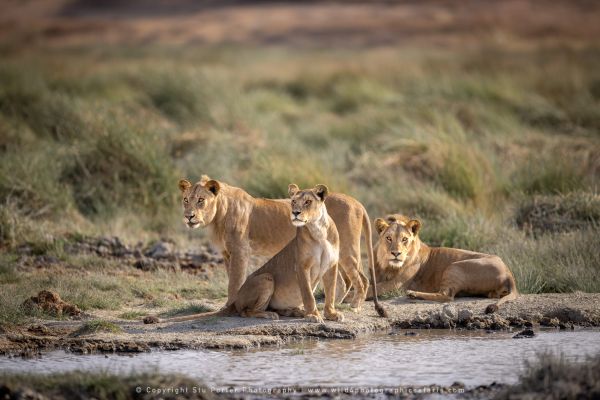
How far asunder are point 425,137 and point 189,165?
157 inches

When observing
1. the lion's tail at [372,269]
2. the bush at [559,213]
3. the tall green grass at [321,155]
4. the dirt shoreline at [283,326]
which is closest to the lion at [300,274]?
the dirt shoreline at [283,326]

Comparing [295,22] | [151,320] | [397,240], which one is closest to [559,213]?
[397,240]

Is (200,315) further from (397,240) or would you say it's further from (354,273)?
(397,240)

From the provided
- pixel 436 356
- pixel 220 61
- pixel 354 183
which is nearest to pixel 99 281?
pixel 436 356

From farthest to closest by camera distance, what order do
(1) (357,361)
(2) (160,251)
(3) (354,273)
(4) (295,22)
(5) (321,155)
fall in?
(4) (295,22), (5) (321,155), (2) (160,251), (3) (354,273), (1) (357,361)

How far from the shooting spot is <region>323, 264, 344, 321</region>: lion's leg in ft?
34.4

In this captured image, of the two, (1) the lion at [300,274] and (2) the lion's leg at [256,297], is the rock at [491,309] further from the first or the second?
(2) the lion's leg at [256,297]

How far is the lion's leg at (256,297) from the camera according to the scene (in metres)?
10.6

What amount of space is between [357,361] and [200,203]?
250 centimetres

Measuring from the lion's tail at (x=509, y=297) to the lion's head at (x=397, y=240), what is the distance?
1117 millimetres

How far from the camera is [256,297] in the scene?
1059 centimetres

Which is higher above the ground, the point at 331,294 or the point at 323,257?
the point at 323,257

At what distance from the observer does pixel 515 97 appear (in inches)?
968

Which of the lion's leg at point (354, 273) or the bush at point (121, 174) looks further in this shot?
the bush at point (121, 174)
